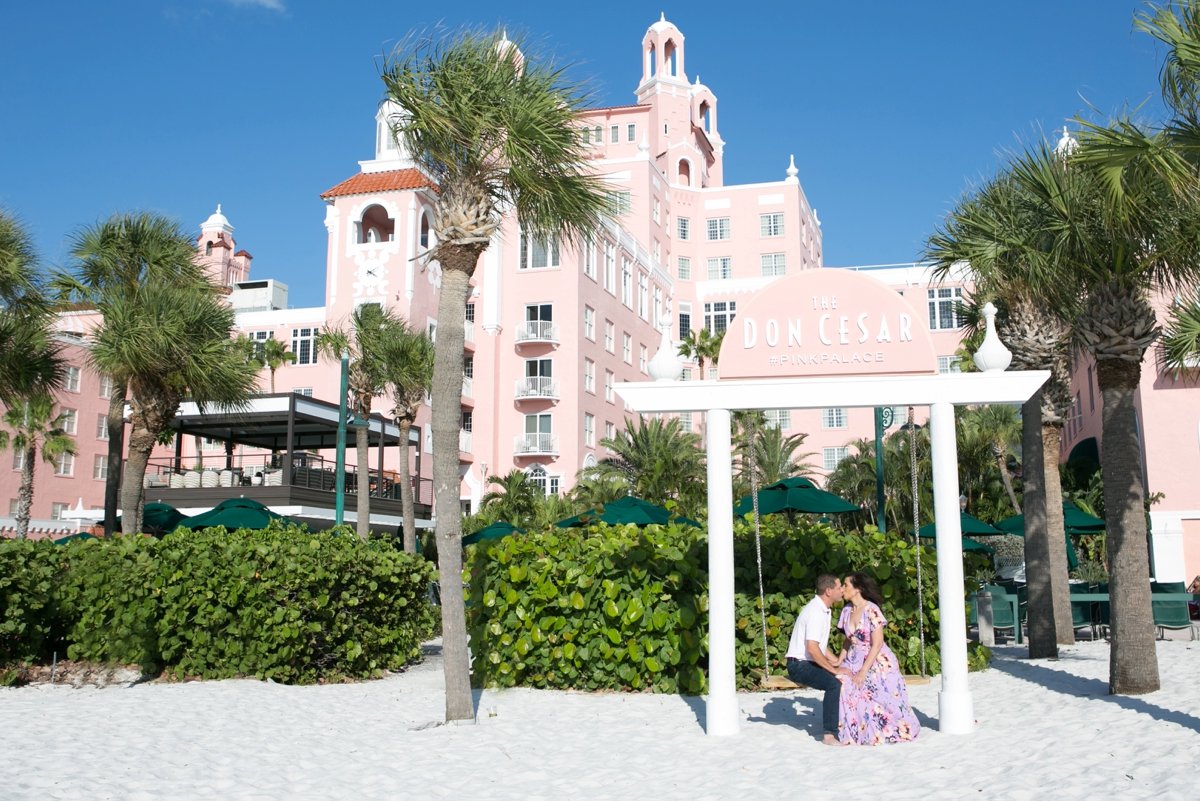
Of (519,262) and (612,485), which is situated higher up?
(519,262)

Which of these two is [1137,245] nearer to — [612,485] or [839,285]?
[839,285]

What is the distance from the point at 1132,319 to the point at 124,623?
11.9m

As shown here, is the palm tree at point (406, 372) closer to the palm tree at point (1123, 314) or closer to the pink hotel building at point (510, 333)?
the pink hotel building at point (510, 333)

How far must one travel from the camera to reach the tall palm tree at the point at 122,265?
19297 mm

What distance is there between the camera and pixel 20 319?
16.8 meters

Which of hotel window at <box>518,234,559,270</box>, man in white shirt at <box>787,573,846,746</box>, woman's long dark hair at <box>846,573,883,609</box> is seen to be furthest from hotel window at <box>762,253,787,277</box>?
woman's long dark hair at <box>846,573,883,609</box>

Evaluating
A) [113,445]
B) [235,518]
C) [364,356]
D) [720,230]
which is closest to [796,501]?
[235,518]

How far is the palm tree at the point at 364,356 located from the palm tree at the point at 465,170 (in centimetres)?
1702

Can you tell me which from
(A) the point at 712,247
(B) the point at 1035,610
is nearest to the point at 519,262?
(A) the point at 712,247

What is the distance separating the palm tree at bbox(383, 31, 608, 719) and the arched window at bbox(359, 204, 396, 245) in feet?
127

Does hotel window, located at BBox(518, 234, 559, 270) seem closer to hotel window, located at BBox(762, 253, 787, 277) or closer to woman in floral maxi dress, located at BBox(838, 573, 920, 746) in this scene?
hotel window, located at BBox(762, 253, 787, 277)

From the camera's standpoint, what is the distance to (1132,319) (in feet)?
36.5

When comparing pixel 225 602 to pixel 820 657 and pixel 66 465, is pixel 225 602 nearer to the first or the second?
pixel 820 657

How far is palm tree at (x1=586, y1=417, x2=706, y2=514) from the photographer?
4016cm
